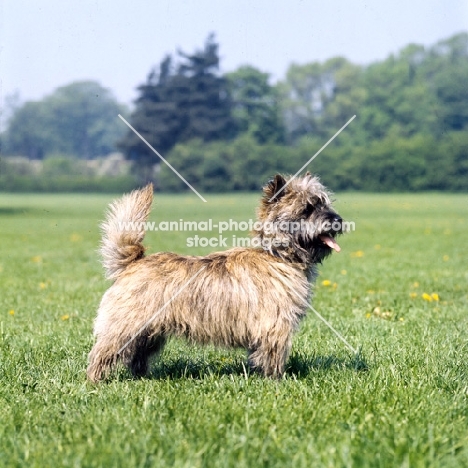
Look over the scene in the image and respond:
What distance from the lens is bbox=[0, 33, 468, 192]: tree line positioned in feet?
125

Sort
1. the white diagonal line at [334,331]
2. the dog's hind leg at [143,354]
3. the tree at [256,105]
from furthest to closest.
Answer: the tree at [256,105] < the white diagonal line at [334,331] < the dog's hind leg at [143,354]

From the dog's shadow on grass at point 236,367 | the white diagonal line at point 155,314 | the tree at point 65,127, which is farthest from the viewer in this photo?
the tree at point 65,127

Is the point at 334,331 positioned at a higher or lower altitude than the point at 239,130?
lower

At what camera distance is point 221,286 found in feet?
15.3

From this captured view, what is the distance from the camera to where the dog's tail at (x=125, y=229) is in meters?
4.73

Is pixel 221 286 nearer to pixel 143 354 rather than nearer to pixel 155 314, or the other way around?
pixel 155 314

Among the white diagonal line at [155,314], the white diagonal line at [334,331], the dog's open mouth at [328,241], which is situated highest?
the dog's open mouth at [328,241]

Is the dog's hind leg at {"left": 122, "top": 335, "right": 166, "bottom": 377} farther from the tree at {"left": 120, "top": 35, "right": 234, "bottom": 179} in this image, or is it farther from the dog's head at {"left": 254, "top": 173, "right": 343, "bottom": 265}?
the tree at {"left": 120, "top": 35, "right": 234, "bottom": 179}

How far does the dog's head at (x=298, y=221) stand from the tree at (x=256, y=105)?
3249 centimetres

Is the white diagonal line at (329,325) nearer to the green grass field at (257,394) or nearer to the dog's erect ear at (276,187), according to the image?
the green grass field at (257,394)

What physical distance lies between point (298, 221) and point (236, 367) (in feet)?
4.30

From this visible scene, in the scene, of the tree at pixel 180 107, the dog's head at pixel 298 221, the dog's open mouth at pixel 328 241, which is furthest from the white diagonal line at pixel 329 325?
the tree at pixel 180 107

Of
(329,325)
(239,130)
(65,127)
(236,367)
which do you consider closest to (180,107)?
(239,130)

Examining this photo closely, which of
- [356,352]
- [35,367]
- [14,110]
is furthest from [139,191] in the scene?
[14,110]
